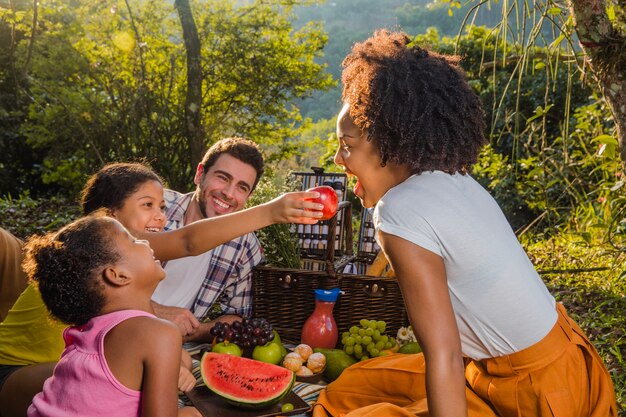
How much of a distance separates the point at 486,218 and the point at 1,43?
10.8 meters

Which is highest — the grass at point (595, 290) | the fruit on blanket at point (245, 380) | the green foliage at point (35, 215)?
the fruit on blanket at point (245, 380)

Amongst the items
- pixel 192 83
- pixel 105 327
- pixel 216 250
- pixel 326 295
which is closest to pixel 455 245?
pixel 105 327

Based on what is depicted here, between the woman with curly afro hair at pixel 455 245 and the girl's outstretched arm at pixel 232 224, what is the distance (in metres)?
0.34

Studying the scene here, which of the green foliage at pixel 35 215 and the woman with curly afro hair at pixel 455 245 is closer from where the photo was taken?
the woman with curly afro hair at pixel 455 245

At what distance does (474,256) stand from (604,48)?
180 centimetres

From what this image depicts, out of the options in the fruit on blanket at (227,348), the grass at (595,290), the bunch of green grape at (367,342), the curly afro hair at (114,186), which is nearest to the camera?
the curly afro hair at (114,186)

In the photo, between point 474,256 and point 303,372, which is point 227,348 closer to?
point 303,372

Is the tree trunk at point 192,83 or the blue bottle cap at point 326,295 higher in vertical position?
the tree trunk at point 192,83

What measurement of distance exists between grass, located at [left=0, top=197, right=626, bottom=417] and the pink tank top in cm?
264

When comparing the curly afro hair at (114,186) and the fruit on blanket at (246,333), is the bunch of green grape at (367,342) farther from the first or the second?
the curly afro hair at (114,186)

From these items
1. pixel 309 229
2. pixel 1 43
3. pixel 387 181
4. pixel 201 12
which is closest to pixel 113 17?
pixel 201 12

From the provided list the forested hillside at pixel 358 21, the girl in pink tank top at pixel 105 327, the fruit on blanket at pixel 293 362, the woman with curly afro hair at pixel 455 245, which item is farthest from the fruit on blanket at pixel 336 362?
the forested hillside at pixel 358 21

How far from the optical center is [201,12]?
9.91 meters

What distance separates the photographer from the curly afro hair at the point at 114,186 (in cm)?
304
